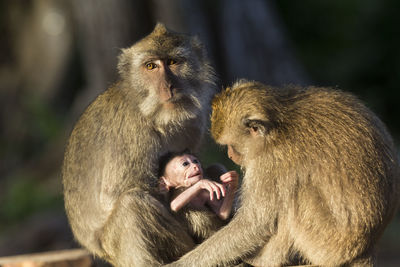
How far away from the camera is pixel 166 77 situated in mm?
5094

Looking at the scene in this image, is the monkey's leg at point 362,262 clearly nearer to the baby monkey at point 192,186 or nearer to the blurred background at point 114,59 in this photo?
the baby monkey at point 192,186

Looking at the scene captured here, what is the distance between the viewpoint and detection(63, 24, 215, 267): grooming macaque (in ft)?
16.0

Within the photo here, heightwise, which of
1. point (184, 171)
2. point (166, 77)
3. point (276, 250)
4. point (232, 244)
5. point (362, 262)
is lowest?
point (362, 262)

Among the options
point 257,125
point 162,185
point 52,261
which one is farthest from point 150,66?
point 52,261

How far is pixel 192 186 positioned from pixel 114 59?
7138mm

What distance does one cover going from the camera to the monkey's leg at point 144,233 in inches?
189

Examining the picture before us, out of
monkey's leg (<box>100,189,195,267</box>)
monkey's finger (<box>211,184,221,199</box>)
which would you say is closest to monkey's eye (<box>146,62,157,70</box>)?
monkey's leg (<box>100,189,195,267</box>)

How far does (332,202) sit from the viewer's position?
424 centimetres

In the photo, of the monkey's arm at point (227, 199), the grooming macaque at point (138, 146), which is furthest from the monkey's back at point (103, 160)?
the monkey's arm at point (227, 199)

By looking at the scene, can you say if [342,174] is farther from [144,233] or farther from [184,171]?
[144,233]

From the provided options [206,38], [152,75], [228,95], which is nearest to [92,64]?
[206,38]

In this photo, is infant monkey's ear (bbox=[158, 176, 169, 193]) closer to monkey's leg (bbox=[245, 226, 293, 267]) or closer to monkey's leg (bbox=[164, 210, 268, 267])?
monkey's leg (bbox=[164, 210, 268, 267])

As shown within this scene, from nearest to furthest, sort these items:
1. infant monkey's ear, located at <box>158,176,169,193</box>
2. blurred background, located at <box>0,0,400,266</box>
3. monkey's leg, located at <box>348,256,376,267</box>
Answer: monkey's leg, located at <box>348,256,376,267</box> → infant monkey's ear, located at <box>158,176,169,193</box> → blurred background, located at <box>0,0,400,266</box>

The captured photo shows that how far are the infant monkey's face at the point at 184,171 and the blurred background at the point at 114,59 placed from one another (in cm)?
439
